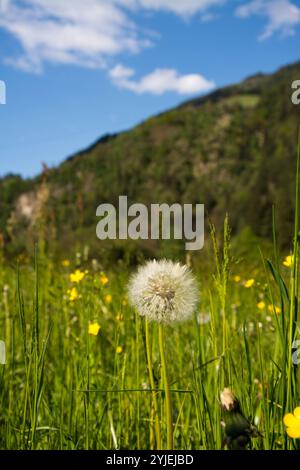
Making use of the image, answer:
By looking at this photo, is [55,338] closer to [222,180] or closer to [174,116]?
[222,180]

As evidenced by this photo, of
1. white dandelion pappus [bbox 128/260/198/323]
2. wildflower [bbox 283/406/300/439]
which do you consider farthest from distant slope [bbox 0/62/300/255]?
wildflower [bbox 283/406/300/439]

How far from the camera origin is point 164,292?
1100 millimetres

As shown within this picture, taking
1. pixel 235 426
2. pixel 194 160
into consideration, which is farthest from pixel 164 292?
pixel 194 160

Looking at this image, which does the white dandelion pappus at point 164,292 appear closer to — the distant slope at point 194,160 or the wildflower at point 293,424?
the wildflower at point 293,424

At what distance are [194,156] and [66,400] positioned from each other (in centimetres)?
11309

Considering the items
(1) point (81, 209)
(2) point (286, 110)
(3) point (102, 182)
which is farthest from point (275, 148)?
(1) point (81, 209)

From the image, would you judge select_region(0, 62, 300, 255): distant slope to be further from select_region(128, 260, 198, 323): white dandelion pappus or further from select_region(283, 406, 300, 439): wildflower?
select_region(283, 406, 300, 439): wildflower

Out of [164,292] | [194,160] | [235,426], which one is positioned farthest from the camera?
[194,160]

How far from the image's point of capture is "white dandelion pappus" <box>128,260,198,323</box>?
1.07m

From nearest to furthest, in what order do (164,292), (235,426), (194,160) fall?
(235,426) → (164,292) → (194,160)

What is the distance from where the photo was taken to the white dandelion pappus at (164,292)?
1.07m

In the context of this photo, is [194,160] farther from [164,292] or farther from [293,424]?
[293,424]

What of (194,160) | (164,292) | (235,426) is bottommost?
(235,426)

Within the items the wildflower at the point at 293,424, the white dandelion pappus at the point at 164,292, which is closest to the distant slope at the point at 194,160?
the white dandelion pappus at the point at 164,292
